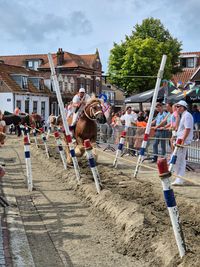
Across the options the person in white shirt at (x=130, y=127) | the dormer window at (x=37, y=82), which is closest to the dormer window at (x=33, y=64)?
the dormer window at (x=37, y=82)

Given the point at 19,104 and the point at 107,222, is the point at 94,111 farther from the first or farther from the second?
the point at 19,104

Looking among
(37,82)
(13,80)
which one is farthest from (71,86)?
(13,80)

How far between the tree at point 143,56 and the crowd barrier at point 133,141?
2470cm

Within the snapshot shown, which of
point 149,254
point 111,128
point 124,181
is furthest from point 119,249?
point 111,128

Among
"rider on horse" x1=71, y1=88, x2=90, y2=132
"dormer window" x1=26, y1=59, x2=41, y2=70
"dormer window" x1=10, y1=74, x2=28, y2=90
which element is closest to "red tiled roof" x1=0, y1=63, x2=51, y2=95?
"dormer window" x1=10, y1=74, x2=28, y2=90

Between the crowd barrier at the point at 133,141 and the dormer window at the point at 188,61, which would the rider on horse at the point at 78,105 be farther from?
the dormer window at the point at 188,61

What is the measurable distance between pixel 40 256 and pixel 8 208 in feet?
8.80

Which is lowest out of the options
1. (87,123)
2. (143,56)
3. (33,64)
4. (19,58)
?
(87,123)

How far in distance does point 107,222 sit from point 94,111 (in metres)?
6.54

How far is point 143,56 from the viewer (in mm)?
45750

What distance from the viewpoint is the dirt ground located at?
232 inches

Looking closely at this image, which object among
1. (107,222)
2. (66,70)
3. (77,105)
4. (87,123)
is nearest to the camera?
(107,222)

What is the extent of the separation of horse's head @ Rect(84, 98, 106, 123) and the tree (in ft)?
103

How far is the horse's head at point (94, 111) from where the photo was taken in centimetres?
1366
